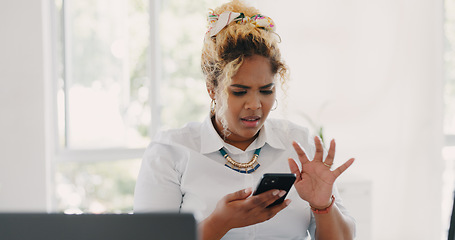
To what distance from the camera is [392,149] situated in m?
3.95

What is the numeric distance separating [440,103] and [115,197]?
2753mm

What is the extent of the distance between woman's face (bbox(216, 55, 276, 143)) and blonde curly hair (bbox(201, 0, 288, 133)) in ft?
0.06

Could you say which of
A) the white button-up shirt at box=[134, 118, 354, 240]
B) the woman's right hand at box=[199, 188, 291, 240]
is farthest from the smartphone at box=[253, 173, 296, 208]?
the white button-up shirt at box=[134, 118, 354, 240]

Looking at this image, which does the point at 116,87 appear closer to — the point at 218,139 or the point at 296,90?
the point at 296,90

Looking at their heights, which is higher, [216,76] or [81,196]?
[216,76]

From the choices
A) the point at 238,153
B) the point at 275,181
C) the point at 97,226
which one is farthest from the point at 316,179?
the point at 97,226

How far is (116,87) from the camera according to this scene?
392cm

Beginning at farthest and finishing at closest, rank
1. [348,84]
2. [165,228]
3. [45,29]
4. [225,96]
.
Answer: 1. [348,84]
2. [45,29]
3. [225,96]
4. [165,228]

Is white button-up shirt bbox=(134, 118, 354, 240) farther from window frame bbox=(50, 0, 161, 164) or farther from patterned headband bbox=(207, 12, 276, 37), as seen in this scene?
window frame bbox=(50, 0, 161, 164)

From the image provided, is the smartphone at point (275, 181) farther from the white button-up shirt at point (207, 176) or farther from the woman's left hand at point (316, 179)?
the white button-up shirt at point (207, 176)

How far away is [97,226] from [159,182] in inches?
35.1

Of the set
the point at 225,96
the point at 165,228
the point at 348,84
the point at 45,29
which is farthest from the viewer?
the point at 348,84

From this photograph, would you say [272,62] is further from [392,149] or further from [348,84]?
[392,149]

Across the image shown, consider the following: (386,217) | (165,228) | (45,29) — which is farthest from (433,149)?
(165,228)
